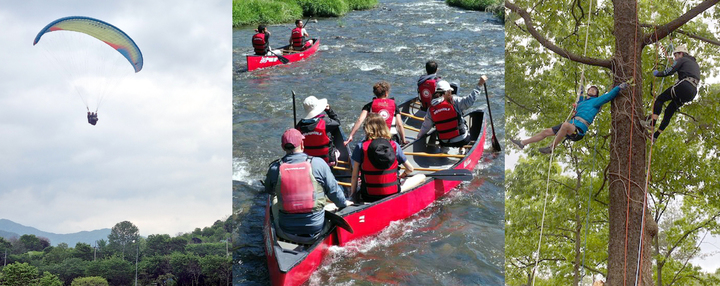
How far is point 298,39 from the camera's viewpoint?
12695 millimetres

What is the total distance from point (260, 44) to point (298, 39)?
4.33 feet

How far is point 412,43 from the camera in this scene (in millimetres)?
13586

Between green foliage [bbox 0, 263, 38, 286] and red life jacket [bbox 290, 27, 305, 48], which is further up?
red life jacket [bbox 290, 27, 305, 48]

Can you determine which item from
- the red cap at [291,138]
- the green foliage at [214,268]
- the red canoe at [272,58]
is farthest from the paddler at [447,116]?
the green foliage at [214,268]

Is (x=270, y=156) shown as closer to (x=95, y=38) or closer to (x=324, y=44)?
(x=95, y=38)

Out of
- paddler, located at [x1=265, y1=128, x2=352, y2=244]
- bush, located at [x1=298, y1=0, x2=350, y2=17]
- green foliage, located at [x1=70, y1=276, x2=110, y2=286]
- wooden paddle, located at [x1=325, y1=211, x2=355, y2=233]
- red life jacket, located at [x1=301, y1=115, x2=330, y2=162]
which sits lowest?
green foliage, located at [x1=70, y1=276, x2=110, y2=286]

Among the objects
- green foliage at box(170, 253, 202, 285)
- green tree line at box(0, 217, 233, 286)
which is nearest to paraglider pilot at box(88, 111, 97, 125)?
green tree line at box(0, 217, 233, 286)

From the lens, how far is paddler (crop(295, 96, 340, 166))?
6176mm

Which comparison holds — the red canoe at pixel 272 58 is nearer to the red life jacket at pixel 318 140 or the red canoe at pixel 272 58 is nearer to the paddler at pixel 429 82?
the paddler at pixel 429 82

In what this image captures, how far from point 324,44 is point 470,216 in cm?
726

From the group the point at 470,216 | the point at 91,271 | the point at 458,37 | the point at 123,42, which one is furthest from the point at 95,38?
the point at 91,271

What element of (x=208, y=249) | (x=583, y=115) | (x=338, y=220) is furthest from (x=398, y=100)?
(x=208, y=249)

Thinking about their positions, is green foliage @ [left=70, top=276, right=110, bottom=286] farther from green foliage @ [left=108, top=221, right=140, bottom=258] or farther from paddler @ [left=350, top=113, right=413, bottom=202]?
paddler @ [left=350, top=113, right=413, bottom=202]

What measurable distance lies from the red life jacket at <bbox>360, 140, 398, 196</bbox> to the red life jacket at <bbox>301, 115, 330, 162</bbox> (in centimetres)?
78
